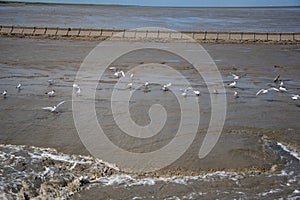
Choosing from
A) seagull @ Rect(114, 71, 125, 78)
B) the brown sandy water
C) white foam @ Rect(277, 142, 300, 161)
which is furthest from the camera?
seagull @ Rect(114, 71, 125, 78)

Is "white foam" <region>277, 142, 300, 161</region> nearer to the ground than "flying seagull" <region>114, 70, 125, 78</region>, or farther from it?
nearer to the ground

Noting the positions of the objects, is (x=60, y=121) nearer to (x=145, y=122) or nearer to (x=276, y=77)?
(x=145, y=122)

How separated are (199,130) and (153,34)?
13058 millimetres

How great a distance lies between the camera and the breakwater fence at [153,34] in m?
20.1

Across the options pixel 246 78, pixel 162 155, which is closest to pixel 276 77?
pixel 246 78

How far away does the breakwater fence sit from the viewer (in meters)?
20.1

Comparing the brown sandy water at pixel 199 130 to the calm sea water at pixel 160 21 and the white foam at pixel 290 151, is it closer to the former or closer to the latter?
the white foam at pixel 290 151

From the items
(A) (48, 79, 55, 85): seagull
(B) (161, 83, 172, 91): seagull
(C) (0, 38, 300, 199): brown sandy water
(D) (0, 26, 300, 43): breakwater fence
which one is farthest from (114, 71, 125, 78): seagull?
(D) (0, 26, 300, 43): breakwater fence

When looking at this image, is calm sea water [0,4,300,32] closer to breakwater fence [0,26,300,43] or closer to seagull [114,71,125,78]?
breakwater fence [0,26,300,43]

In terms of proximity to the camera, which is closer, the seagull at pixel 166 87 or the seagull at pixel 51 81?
the seagull at pixel 166 87

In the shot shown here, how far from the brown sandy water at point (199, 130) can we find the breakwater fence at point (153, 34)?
14.6 ft

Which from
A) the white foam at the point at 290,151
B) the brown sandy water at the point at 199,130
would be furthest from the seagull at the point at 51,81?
the white foam at the point at 290,151

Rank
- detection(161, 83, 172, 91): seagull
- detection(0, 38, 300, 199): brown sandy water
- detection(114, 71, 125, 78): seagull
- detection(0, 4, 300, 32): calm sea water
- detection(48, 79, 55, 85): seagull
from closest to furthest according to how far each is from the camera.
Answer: detection(0, 38, 300, 199): brown sandy water, detection(161, 83, 172, 91): seagull, detection(48, 79, 55, 85): seagull, detection(114, 71, 125, 78): seagull, detection(0, 4, 300, 32): calm sea water

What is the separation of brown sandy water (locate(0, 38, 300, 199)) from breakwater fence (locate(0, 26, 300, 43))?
4448 mm
